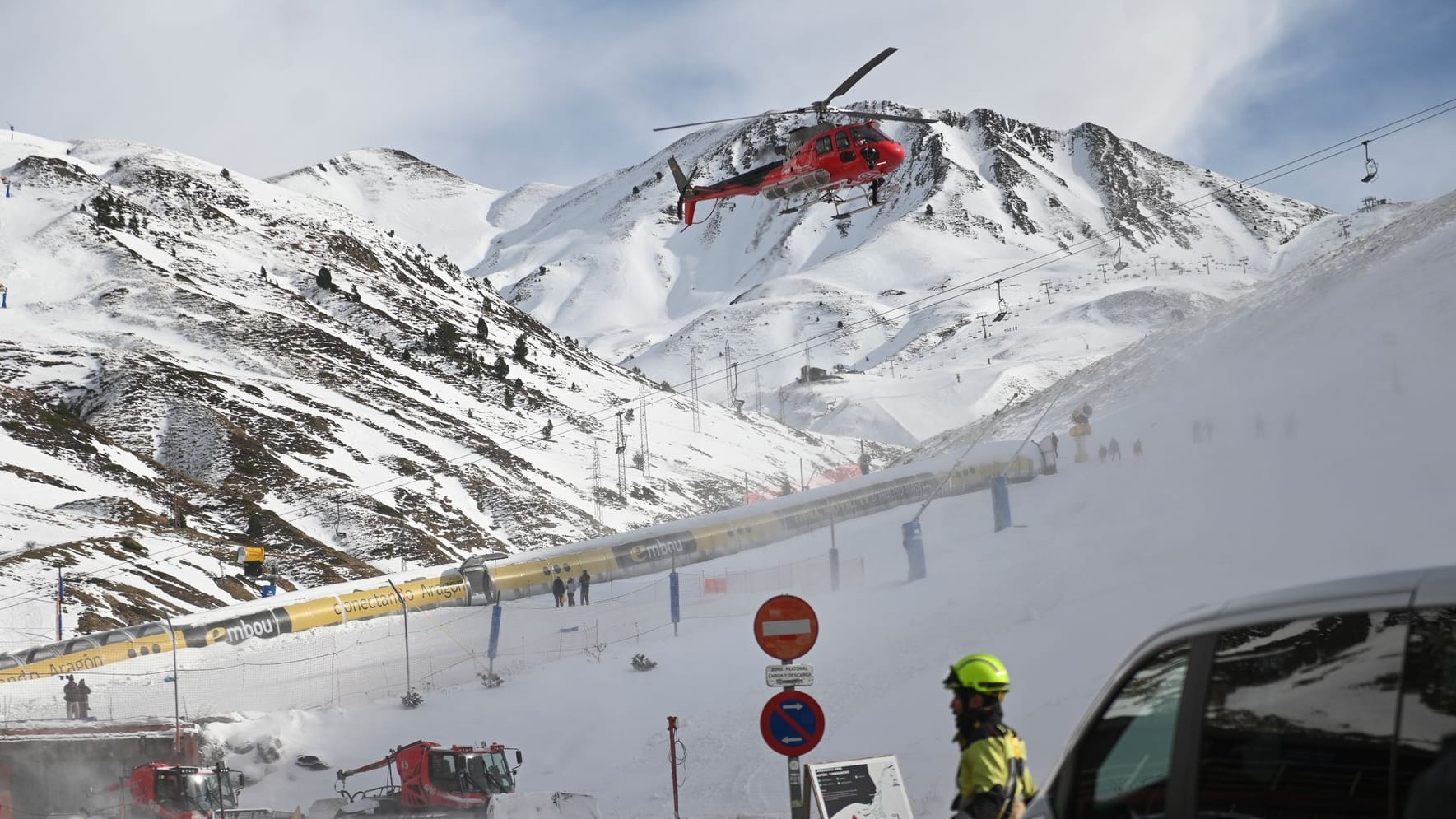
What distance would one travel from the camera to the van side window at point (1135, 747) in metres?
3.55

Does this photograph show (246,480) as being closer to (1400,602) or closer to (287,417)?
(287,417)

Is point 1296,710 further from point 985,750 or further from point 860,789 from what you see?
point 860,789

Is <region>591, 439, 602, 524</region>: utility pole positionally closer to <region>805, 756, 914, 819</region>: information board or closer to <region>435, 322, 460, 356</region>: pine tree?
<region>435, 322, 460, 356</region>: pine tree

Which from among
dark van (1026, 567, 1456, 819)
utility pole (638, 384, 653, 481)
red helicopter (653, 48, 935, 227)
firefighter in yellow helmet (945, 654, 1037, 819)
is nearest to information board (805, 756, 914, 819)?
firefighter in yellow helmet (945, 654, 1037, 819)

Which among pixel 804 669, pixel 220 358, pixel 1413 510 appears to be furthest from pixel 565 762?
pixel 220 358

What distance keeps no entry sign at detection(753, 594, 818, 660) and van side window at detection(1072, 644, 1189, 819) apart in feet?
22.5

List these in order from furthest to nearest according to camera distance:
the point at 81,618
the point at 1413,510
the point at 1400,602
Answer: the point at 81,618 < the point at 1413,510 < the point at 1400,602

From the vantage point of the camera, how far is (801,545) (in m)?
44.1

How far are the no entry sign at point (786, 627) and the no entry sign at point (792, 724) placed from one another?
496 mm

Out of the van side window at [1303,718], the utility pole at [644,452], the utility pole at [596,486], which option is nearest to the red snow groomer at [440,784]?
the van side window at [1303,718]

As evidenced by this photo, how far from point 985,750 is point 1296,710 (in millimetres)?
2914

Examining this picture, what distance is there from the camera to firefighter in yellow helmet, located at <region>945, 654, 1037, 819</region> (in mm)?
5910

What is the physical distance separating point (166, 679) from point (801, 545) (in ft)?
72.2

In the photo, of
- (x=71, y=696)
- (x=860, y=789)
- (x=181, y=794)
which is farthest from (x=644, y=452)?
(x=860, y=789)
